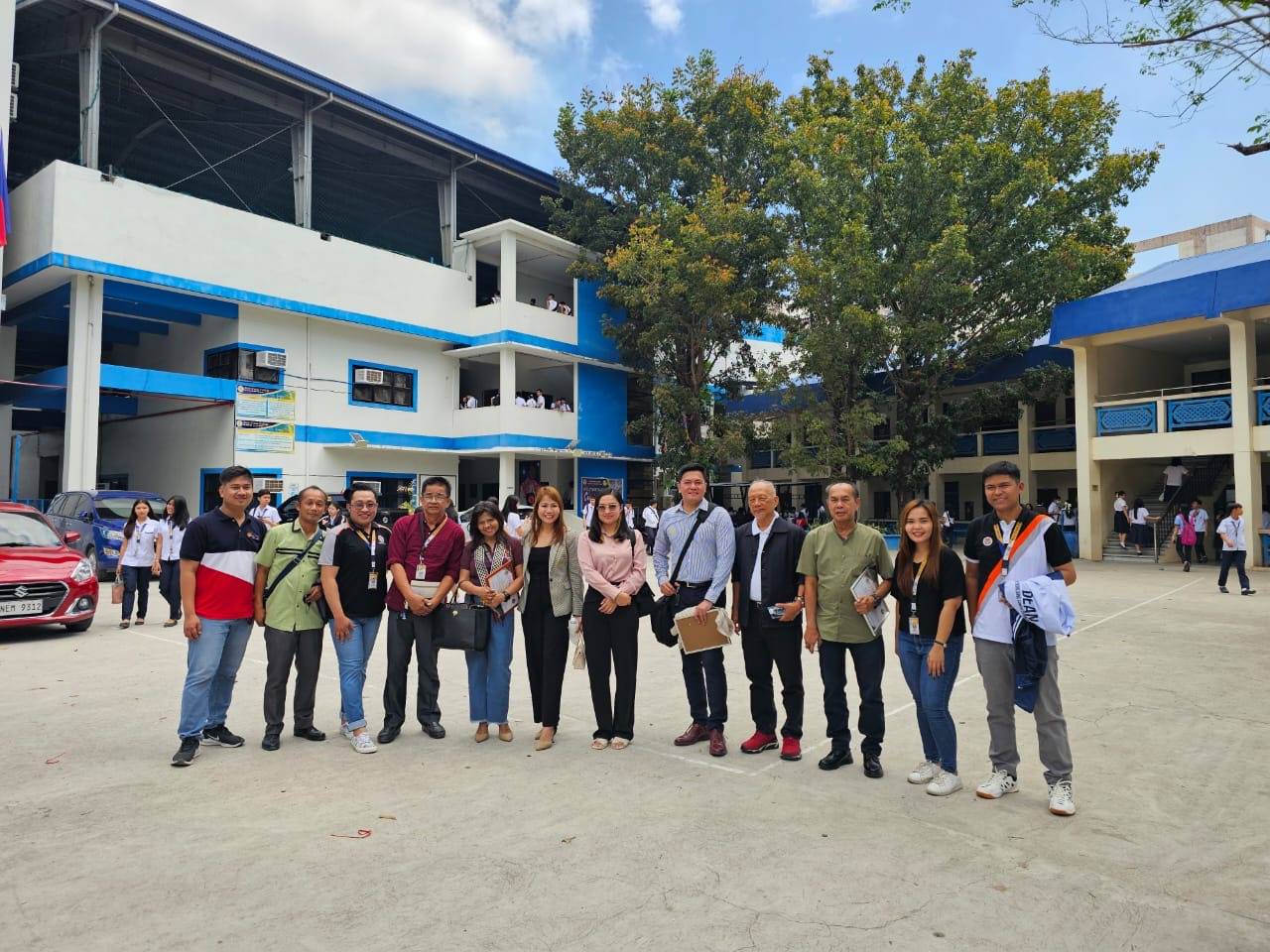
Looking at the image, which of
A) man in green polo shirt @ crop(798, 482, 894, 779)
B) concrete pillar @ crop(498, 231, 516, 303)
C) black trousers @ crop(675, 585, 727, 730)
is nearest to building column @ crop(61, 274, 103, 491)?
concrete pillar @ crop(498, 231, 516, 303)

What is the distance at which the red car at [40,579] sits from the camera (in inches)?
344

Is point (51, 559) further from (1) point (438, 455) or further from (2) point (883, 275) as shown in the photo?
(2) point (883, 275)

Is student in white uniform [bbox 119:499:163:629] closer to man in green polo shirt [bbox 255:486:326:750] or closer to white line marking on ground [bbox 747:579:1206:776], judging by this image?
man in green polo shirt [bbox 255:486:326:750]

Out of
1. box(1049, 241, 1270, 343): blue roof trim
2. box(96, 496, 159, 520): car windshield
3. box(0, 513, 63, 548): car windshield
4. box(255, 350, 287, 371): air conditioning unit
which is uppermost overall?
box(1049, 241, 1270, 343): blue roof trim

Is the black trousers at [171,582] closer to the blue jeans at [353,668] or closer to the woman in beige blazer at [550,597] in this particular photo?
the blue jeans at [353,668]

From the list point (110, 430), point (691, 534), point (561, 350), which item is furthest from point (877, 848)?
point (110, 430)

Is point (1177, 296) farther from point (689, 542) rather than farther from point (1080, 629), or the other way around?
point (689, 542)

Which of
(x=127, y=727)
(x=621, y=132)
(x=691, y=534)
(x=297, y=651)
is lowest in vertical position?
(x=127, y=727)

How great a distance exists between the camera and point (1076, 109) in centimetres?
2139

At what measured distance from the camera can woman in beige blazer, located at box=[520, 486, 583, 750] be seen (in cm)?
523

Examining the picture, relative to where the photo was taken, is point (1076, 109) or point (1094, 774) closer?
point (1094, 774)

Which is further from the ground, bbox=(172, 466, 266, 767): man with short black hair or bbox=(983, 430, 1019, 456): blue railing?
bbox=(983, 430, 1019, 456): blue railing

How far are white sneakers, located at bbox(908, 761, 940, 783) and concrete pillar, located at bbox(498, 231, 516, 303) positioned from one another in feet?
71.2

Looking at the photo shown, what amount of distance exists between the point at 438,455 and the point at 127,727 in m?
19.9
